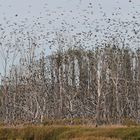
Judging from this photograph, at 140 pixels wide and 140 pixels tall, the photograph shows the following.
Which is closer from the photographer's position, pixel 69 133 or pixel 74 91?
pixel 69 133

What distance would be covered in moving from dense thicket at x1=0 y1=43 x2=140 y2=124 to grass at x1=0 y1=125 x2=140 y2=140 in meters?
8.21

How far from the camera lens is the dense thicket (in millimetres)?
39406

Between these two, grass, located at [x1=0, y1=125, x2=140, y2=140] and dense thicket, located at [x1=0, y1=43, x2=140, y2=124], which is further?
dense thicket, located at [x1=0, y1=43, x2=140, y2=124]

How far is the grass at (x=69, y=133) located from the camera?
70.8 ft

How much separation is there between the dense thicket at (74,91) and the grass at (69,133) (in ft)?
26.9

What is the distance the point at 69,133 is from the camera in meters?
24.0

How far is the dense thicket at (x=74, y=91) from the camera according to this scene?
39.4 meters

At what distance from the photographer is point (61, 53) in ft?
155

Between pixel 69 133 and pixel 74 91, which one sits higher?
pixel 74 91

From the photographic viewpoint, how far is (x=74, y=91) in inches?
1785

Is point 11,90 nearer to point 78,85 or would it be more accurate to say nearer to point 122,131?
point 78,85

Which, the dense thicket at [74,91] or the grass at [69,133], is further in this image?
the dense thicket at [74,91]

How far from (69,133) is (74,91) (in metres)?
21.4

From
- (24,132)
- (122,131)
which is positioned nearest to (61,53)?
(24,132)
